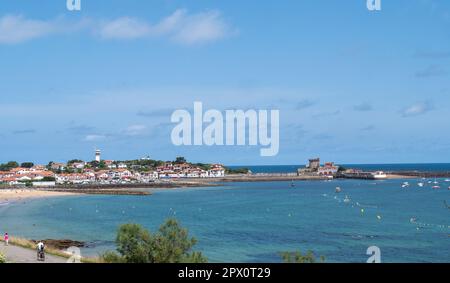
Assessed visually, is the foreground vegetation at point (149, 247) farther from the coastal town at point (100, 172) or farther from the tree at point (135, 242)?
the coastal town at point (100, 172)

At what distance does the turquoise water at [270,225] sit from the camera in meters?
34.9

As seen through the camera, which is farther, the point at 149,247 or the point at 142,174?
the point at 142,174

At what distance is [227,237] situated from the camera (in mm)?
41156

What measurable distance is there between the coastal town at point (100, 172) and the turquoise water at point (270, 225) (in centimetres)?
5787

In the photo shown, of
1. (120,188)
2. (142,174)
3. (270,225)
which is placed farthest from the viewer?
(142,174)

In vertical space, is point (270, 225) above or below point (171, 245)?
below

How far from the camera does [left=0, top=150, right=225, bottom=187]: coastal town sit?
133m

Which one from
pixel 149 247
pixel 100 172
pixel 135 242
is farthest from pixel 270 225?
pixel 100 172

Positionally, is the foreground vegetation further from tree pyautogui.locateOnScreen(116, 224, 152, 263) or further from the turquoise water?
the turquoise water

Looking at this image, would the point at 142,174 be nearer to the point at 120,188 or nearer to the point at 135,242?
the point at 120,188

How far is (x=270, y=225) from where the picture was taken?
162 ft

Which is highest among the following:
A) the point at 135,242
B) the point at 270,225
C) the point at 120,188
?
the point at 135,242

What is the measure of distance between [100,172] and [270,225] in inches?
4216
